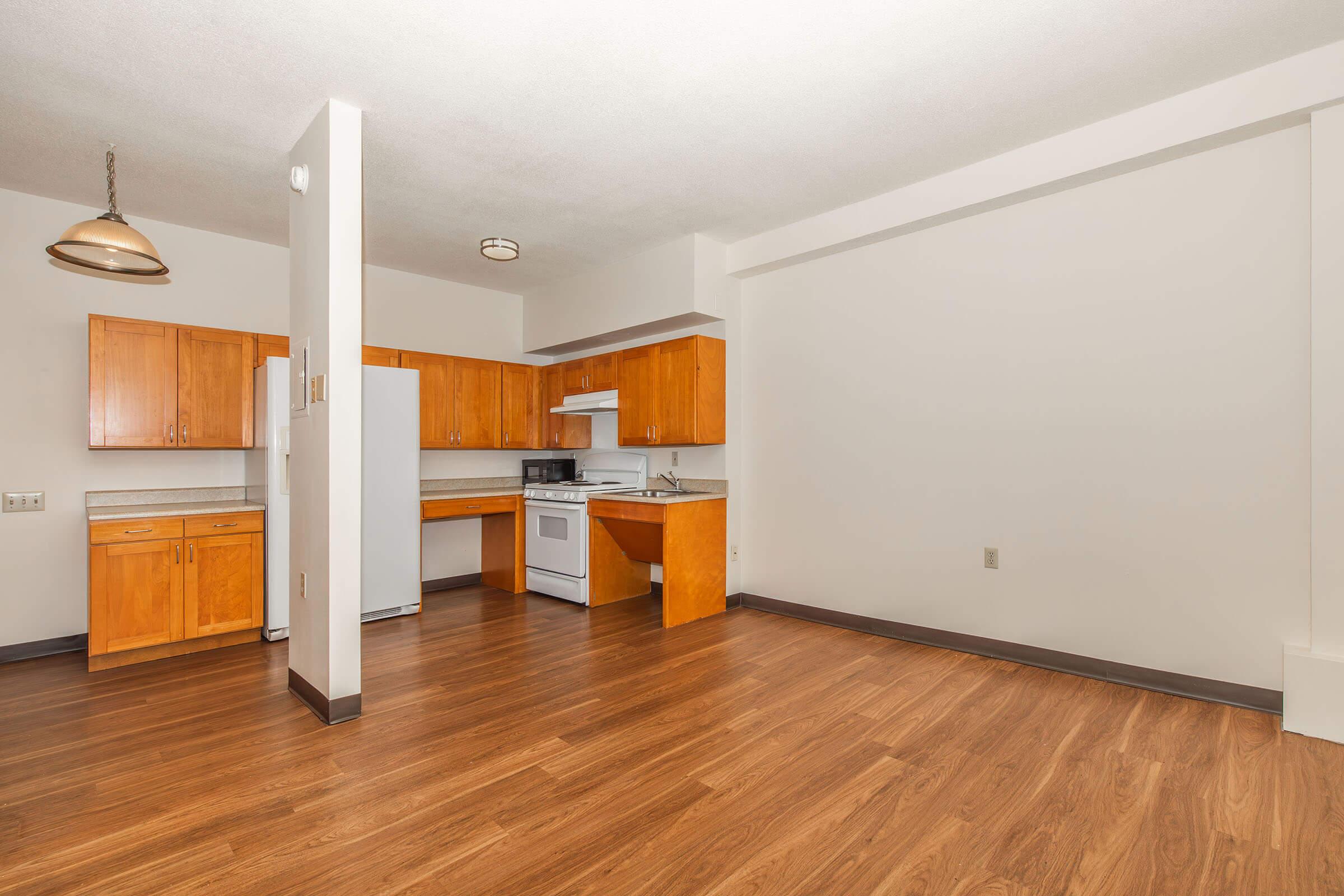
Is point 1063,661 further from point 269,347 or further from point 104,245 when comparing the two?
point 269,347

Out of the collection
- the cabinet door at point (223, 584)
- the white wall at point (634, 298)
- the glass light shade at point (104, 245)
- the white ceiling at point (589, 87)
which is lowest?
the cabinet door at point (223, 584)

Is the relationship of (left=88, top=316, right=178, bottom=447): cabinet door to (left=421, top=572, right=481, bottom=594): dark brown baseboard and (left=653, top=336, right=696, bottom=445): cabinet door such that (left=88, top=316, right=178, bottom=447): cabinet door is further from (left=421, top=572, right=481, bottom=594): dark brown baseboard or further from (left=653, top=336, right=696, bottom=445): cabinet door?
(left=653, top=336, right=696, bottom=445): cabinet door

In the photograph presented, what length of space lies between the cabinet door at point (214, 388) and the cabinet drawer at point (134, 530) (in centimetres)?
63

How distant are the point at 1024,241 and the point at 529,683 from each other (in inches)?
140

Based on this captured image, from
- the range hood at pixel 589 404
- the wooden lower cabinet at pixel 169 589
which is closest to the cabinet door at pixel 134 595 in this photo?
the wooden lower cabinet at pixel 169 589

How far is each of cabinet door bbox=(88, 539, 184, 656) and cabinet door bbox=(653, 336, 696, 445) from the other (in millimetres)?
3132

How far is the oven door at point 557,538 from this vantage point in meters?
4.86

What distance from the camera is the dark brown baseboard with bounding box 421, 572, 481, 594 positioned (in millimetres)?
5414

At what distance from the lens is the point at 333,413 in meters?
2.71

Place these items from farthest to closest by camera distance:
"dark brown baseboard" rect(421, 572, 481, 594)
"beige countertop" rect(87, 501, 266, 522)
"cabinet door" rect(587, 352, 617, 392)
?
"dark brown baseboard" rect(421, 572, 481, 594) → "cabinet door" rect(587, 352, 617, 392) → "beige countertop" rect(87, 501, 266, 522)

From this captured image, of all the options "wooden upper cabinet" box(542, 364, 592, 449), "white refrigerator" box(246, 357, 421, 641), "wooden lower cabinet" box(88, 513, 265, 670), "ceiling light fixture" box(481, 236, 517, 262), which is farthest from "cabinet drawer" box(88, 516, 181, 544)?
"wooden upper cabinet" box(542, 364, 592, 449)

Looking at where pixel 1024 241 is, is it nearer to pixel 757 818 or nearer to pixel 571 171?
pixel 571 171

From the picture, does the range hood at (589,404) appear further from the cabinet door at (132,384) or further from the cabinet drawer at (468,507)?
the cabinet door at (132,384)

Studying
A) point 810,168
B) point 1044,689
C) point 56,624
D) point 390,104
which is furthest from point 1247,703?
point 56,624
